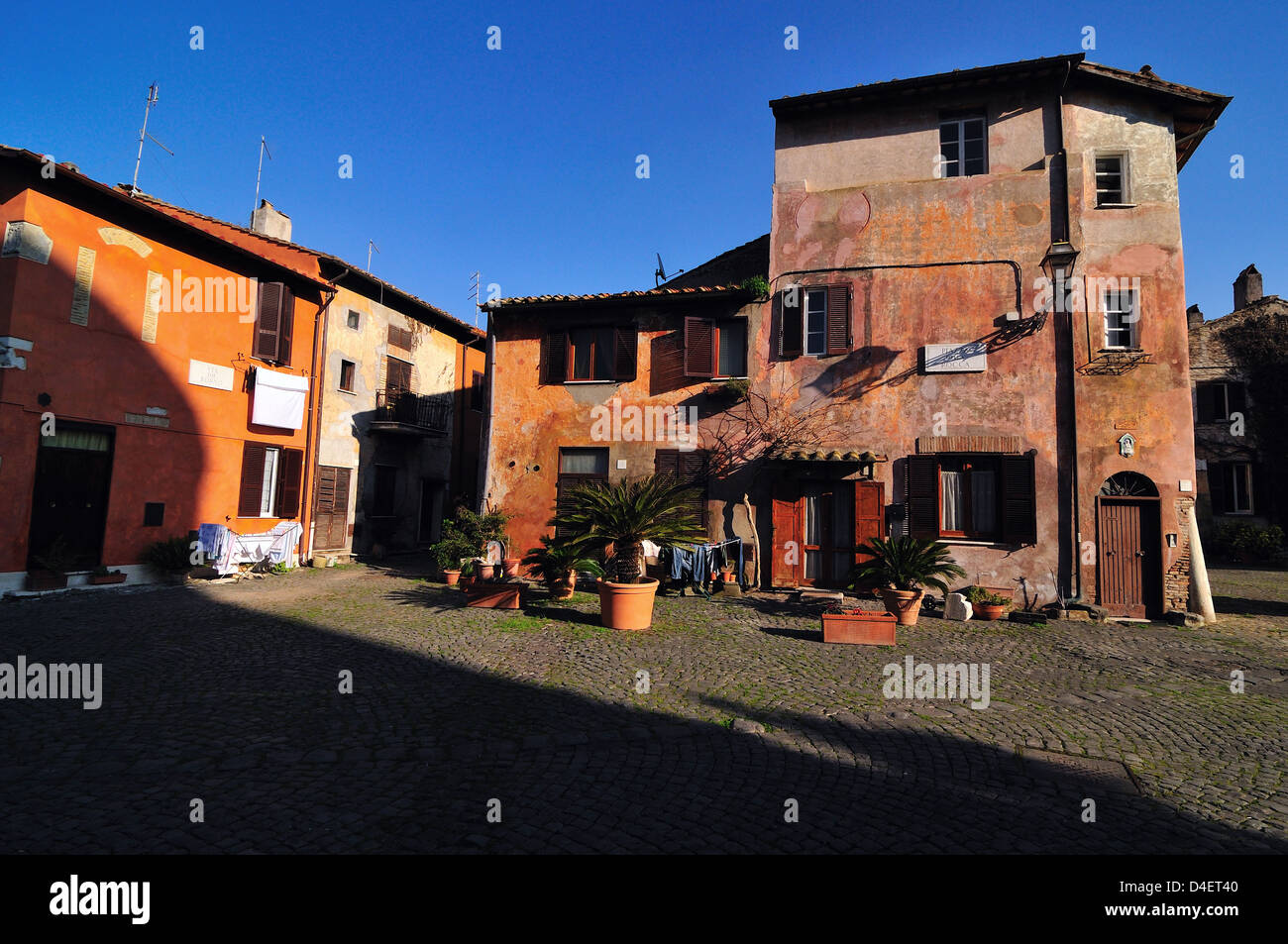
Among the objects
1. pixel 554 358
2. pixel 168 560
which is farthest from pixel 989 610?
pixel 168 560

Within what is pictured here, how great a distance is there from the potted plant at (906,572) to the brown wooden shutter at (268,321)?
47.1 ft

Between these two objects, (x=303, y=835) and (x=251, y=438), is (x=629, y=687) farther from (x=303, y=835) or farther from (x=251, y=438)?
(x=251, y=438)

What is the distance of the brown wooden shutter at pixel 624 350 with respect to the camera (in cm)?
1359

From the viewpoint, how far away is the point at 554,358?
46.0 ft

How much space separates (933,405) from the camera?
1180 cm

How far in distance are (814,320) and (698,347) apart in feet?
8.34

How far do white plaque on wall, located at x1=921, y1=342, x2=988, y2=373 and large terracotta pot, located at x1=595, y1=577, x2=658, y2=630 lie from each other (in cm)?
748

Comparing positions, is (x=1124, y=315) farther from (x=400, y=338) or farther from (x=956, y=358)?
(x=400, y=338)

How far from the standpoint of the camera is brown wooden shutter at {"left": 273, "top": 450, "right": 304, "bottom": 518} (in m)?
14.9

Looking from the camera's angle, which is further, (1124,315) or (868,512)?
(868,512)

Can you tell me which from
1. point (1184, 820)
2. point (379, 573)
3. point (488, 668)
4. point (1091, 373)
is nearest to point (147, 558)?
point (379, 573)

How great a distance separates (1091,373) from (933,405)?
109 inches

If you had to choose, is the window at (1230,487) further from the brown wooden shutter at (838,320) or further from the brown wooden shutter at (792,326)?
the brown wooden shutter at (792,326)

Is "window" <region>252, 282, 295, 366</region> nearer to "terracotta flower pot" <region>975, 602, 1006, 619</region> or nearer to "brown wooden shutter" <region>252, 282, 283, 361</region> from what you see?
"brown wooden shutter" <region>252, 282, 283, 361</region>
